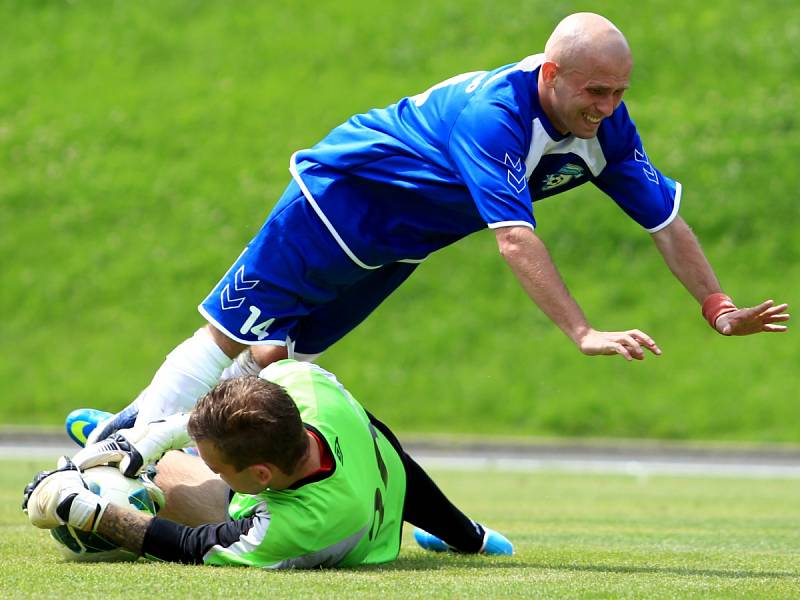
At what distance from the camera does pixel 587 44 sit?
5676mm

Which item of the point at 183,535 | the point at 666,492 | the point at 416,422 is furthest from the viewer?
the point at 416,422

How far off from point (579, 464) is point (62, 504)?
13.1 m

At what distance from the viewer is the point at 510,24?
2944 centimetres

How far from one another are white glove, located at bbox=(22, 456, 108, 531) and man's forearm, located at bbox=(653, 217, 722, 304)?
9.73 feet

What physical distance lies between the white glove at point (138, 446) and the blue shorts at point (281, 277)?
0.79 meters

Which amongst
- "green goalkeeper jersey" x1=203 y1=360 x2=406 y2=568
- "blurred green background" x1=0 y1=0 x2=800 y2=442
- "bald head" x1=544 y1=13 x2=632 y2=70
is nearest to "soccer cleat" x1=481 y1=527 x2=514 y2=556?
"green goalkeeper jersey" x1=203 y1=360 x2=406 y2=568

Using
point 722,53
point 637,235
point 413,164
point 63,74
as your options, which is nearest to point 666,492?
point 413,164

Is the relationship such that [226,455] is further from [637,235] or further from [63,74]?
[63,74]

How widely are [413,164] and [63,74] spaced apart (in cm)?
2526

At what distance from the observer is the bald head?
5668 mm

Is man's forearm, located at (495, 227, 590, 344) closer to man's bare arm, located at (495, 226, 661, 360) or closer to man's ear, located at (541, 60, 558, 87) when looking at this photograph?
man's bare arm, located at (495, 226, 661, 360)

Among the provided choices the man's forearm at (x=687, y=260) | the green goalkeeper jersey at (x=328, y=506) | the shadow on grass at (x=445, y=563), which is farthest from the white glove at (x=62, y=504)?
the man's forearm at (x=687, y=260)

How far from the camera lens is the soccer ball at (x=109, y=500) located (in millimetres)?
5352

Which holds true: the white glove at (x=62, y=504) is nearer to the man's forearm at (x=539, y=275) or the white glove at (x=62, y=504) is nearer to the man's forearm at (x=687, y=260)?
the man's forearm at (x=539, y=275)
